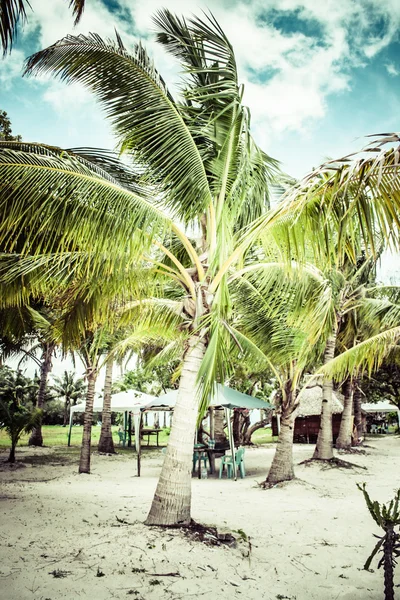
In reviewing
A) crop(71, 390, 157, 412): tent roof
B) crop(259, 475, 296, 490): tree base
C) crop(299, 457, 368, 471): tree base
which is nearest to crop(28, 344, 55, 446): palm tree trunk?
crop(71, 390, 157, 412): tent roof

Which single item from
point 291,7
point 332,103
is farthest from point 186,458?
point 291,7

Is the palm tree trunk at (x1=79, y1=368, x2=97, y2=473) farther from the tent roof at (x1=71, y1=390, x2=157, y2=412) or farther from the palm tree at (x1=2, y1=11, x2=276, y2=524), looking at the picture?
the palm tree at (x1=2, y1=11, x2=276, y2=524)

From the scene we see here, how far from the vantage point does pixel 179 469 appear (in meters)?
5.34

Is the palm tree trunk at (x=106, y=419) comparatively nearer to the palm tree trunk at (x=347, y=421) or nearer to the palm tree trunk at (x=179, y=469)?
the palm tree trunk at (x=347, y=421)

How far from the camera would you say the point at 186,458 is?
538 centimetres

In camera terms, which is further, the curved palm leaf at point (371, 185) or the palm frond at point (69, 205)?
the palm frond at point (69, 205)

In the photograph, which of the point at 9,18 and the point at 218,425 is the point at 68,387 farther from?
the point at 9,18

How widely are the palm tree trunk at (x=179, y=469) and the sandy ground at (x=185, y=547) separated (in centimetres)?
23

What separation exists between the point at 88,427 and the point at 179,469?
721 cm

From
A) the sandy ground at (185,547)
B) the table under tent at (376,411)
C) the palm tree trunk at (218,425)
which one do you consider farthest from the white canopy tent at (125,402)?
the table under tent at (376,411)

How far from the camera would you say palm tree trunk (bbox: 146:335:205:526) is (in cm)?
528

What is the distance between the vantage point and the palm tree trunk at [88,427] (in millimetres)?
11641

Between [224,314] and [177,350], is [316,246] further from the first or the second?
[177,350]

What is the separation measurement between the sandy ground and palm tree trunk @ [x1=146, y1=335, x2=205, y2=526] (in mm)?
231
